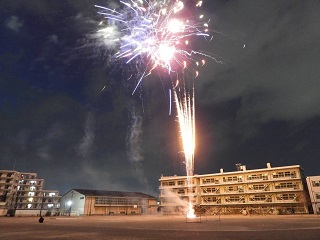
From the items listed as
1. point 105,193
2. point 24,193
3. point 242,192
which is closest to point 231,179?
point 242,192

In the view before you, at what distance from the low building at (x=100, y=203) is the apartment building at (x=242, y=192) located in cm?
1627

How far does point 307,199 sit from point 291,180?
5.31 meters

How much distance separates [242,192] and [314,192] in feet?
55.9

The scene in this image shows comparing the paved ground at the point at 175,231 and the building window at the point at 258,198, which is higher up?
the building window at the point at 258,198

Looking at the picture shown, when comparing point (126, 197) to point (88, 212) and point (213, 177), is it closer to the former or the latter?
point (88, 212)

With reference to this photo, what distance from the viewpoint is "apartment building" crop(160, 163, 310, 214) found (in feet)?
200

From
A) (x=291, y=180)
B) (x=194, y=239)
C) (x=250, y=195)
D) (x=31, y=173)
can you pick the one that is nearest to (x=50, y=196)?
(x=31, y=173)

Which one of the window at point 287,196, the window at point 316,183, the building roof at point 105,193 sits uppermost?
the building roof at point 105,193

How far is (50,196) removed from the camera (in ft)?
355

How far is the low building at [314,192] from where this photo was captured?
57562 mm

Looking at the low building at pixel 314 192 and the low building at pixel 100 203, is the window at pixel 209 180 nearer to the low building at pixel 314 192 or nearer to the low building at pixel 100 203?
the low building at pixel 314 192

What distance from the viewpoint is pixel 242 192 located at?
68500 millimetres

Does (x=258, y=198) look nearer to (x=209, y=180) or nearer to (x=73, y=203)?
(x=209, y=180)

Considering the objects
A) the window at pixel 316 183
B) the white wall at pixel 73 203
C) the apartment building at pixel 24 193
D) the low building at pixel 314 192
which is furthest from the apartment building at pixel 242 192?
the apartment building at pixel 24 193
